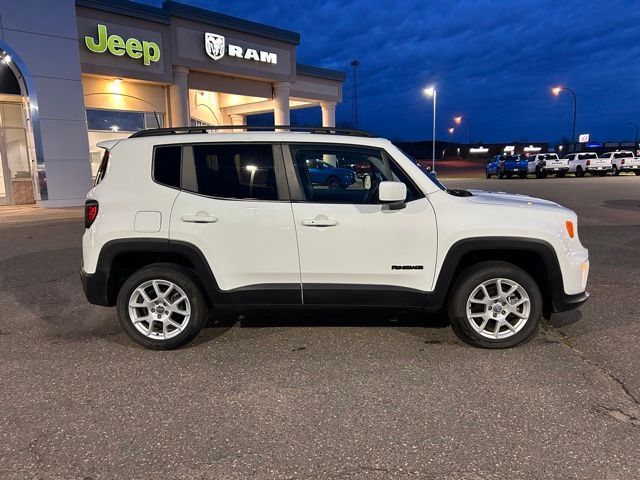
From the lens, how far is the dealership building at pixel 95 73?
15.7m

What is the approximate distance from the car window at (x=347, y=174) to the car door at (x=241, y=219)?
21 centimetres

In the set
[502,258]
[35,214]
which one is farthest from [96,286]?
[35,214]

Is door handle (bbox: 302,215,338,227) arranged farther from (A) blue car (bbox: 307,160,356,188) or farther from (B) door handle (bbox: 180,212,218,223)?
(B) door handle (bbox: 180,212,218,223)

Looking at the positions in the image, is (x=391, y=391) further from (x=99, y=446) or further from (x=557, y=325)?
(x=557, y=325)

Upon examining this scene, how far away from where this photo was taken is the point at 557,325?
15.8 ft

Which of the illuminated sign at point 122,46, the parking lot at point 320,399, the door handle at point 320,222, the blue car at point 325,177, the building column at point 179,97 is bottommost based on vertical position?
the parking lot at point 320,399

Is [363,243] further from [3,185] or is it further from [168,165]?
[3,185]

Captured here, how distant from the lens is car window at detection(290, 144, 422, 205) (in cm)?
420

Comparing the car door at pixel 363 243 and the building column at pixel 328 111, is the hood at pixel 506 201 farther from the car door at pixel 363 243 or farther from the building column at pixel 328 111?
the building column at pixel 328 111

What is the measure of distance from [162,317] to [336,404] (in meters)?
1.80

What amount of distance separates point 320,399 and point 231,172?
2.03 m

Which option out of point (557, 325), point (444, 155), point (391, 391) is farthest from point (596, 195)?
point (444, 155)

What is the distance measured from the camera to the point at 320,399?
3404 millimetres

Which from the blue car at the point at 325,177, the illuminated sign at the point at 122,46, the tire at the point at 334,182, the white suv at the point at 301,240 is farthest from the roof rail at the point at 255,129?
the illuminated sign at the point at 122,46
